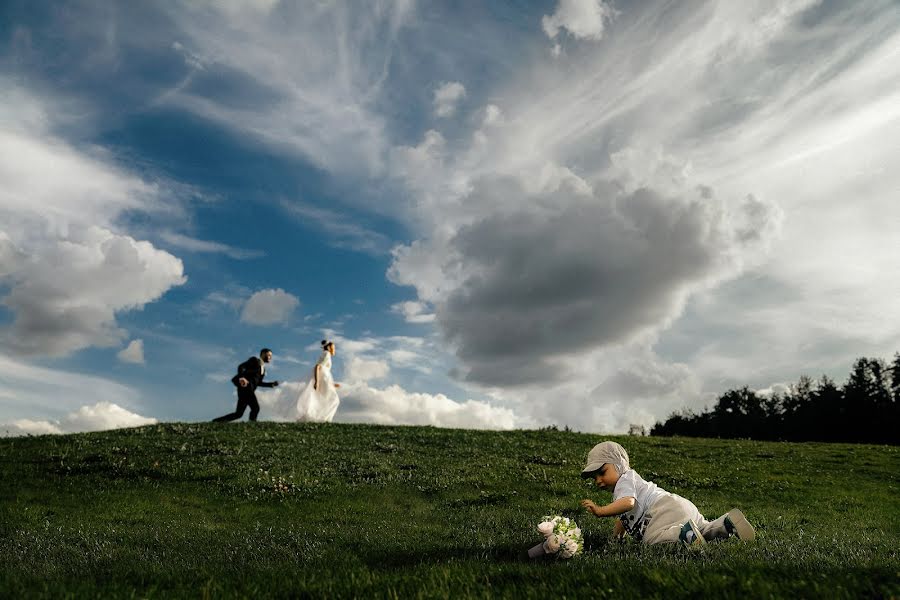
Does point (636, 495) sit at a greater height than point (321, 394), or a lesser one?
lesser

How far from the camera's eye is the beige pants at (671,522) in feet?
29.4

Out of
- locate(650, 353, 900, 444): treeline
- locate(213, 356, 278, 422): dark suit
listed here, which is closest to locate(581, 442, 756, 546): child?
locate(213, 356, 278, 422): dark suit

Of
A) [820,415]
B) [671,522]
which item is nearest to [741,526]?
[671,522]

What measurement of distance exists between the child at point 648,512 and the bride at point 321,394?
25.2m

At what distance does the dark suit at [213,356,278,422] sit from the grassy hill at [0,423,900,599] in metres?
2.14

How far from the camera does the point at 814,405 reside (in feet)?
308

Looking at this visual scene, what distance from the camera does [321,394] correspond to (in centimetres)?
3366

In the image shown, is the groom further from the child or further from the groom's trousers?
the child

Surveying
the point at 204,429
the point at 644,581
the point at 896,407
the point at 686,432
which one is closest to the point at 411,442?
the point at 204,429

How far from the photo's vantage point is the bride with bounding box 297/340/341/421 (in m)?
32.9

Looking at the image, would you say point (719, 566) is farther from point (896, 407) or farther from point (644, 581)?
point (896, 407)

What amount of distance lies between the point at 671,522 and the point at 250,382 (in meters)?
26.0

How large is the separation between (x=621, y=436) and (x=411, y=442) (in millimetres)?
11630

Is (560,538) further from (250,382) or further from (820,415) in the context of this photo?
(820,415)
